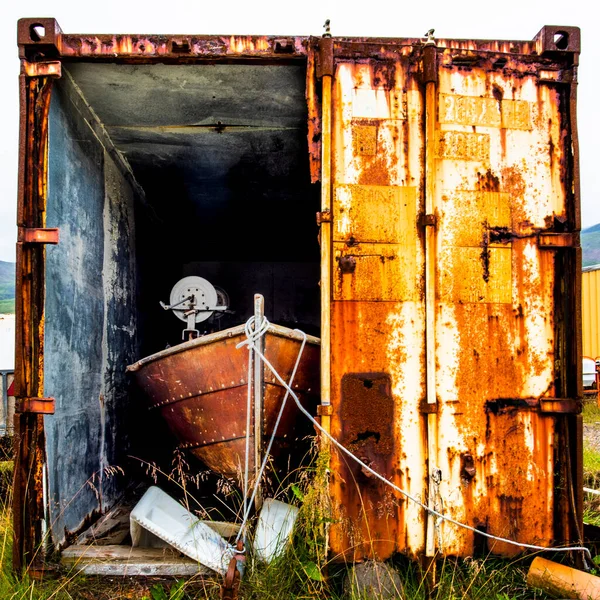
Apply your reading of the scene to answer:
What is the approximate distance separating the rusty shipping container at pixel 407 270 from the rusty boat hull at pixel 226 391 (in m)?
0.91

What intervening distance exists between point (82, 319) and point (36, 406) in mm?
949

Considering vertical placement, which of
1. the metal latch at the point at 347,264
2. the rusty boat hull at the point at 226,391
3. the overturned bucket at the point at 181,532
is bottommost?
the overturned bucket at the point at 181,532

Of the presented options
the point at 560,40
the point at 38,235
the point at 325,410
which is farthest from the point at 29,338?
the point at 560,40

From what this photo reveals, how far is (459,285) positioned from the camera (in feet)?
10.8

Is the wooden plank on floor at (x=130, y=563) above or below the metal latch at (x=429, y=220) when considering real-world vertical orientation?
below

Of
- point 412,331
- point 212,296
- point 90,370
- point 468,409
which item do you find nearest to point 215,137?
point 212,296

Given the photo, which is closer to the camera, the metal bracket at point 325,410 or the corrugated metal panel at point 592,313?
the metal bracket at point 325,410

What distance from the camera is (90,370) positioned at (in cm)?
408

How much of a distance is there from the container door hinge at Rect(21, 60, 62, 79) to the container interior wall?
0.21m

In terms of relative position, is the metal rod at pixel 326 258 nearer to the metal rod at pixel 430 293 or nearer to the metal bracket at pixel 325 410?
the metal bracket at pixel 325 410

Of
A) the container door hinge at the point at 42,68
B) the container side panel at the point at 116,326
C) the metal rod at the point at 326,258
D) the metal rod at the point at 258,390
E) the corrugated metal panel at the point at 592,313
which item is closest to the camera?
the metal rod at the point at 326,258

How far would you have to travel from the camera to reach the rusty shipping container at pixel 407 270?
315 centimetres

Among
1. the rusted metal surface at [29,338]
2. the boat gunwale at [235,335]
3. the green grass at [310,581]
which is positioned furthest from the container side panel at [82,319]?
the boat gunwale at [235,335]

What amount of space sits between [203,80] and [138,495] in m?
3.63
